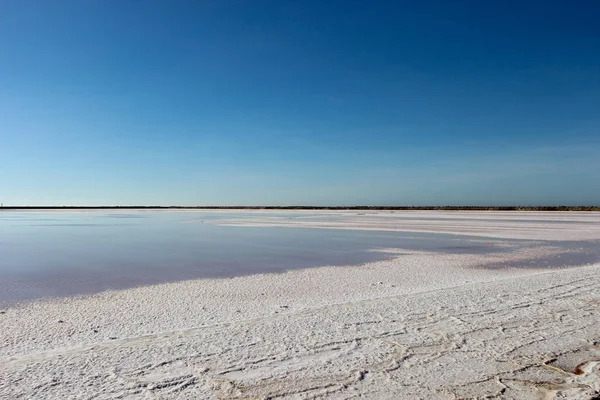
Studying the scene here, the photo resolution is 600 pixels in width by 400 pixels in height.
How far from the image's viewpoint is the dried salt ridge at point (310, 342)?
3.08 metres

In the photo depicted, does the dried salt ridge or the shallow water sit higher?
the shallow water

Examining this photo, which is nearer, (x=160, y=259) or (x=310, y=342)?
(x=310, y=342)

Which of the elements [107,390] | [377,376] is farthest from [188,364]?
[377,376]

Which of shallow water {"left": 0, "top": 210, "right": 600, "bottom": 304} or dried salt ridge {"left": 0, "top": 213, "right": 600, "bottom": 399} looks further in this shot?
shallow water {"left": 0, "top": 210, "right": 600, "bottom": 304}

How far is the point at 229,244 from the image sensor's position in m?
13.0

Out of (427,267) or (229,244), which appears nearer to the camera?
(427,267)

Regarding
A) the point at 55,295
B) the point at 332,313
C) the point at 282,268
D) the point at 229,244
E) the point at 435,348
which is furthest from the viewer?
the point at 229,244

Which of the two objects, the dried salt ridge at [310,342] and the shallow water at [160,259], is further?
the shallow water at [160,259]

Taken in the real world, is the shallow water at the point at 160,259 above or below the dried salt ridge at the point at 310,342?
above

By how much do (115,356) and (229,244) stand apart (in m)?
9.42

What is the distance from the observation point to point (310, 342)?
3932 mm

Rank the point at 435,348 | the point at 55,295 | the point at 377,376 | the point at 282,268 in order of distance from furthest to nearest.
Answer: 1. the point at 282,268
2. the point at 55,295
3. the point at 435,348
4. the point at 377,376

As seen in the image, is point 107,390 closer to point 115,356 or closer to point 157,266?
point 115,356

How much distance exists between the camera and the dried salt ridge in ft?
10.1
